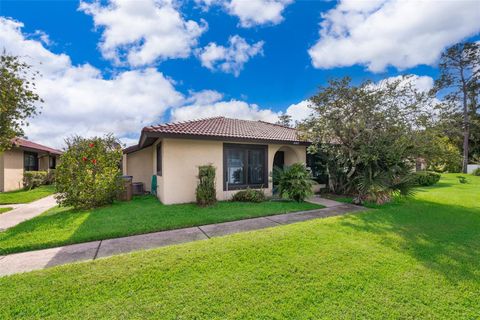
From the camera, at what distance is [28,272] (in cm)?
338

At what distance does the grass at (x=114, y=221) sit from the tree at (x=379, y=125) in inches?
120

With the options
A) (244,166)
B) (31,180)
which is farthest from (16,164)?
(244,166)

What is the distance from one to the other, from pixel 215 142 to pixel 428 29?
10.7m

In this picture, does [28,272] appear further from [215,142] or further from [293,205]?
[293,205]

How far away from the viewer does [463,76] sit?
29.7 m

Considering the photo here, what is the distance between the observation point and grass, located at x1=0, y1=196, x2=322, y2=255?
4.77 metres

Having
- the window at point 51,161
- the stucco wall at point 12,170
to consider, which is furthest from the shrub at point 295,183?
the window at point 51,161

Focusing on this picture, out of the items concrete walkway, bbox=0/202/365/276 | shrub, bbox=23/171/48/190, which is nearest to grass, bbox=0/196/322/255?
concrete walkway, bbox=0/202/365/276

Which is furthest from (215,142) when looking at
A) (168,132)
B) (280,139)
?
(280,139)

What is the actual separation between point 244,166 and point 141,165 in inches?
318

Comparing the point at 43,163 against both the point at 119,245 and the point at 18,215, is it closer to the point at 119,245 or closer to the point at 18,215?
the point at 18,215

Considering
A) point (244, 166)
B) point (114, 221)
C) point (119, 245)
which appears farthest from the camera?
point (244, 166)

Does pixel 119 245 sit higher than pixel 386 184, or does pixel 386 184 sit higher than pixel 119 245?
pixel 386 184

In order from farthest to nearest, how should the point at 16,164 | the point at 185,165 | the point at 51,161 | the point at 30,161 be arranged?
the point at 51,161 < the point at 30,161 < the point at 16,164 < the point at 185,165
